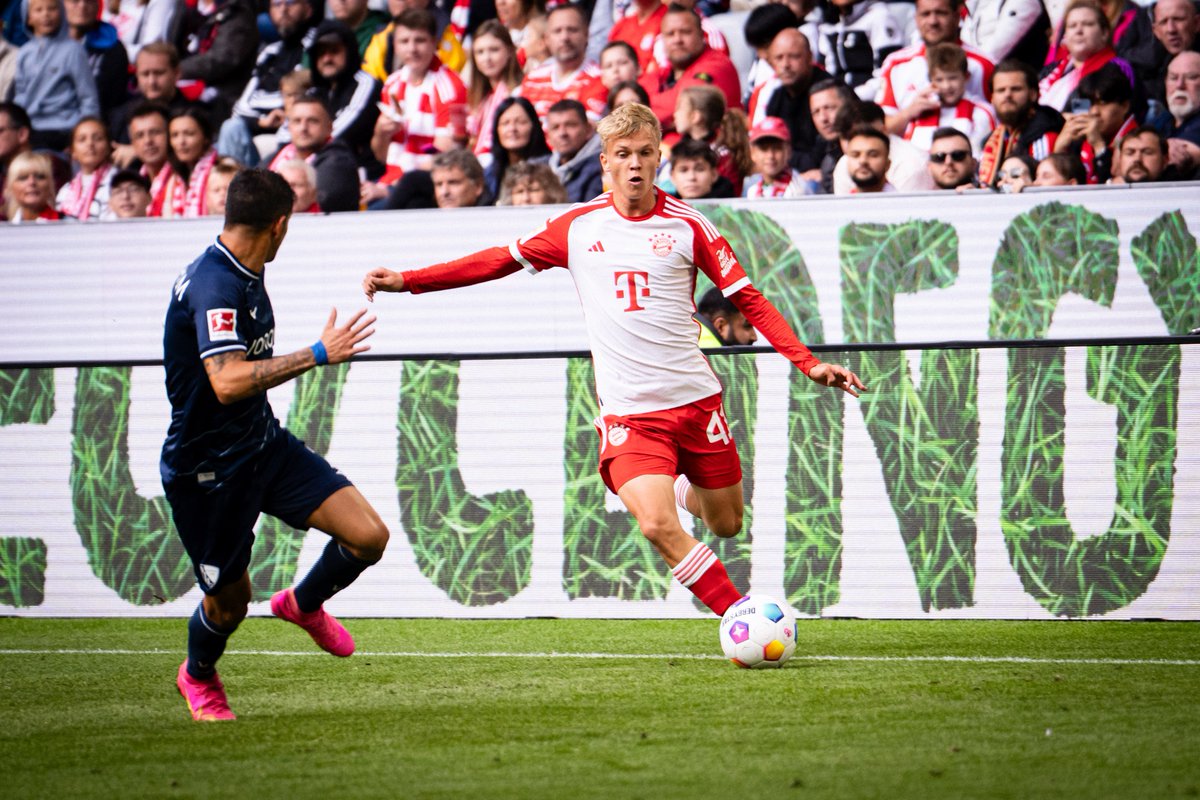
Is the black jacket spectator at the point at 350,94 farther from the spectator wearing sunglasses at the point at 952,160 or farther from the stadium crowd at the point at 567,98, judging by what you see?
the spectator wearing sunglasses at the point at 952,160

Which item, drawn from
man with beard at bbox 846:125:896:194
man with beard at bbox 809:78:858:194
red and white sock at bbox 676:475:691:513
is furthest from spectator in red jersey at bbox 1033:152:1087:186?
red and white sock at bbox 676:475:691:513

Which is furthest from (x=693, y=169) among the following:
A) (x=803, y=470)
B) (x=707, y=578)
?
(x=707, y=578)

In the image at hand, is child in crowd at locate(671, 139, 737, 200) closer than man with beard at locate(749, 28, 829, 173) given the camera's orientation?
Yes

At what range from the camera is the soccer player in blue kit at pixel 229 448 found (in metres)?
5.63

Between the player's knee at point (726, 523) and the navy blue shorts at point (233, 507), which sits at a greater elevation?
the navy blue shorts at point (233, 507)

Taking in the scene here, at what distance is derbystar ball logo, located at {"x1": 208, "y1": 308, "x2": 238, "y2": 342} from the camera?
5516 mm

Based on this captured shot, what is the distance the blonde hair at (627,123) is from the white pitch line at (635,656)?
2.45 metres

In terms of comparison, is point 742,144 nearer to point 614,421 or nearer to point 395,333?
point 395,333

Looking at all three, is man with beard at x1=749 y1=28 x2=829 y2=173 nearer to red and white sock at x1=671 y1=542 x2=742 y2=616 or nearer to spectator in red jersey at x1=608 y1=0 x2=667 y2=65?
spectator in red jersey at x1=608 y1=0 x2=667 y2=65

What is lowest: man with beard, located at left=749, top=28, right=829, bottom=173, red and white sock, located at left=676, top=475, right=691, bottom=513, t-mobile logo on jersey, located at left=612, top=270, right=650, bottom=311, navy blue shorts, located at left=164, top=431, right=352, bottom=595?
red and white sock, located at left=676, top=475, right=691, bottom=513

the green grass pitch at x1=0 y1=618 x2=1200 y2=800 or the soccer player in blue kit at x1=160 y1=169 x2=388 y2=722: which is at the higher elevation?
the soccer player in blue kit at x1=160 y1=169 x2=388 y2=722

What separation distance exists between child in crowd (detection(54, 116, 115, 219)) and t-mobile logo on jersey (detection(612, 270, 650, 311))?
811 centimetres

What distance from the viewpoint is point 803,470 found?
8.88 metres

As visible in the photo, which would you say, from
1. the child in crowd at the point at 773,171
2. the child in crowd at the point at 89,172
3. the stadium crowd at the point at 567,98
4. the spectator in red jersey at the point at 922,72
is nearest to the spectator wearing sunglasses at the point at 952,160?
the stadium crowd at the point at 567,98
